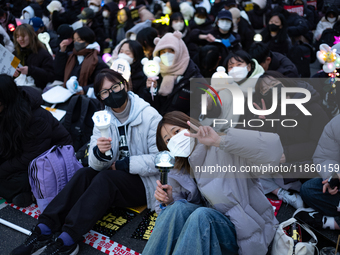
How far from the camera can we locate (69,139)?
3459mm

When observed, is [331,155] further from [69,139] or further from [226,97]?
[69,139]

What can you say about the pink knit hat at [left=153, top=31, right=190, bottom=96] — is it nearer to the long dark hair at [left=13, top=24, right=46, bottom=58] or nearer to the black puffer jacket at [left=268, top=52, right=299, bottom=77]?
the black puffer jacket at [left=268, top=52, right=299, bottom=77]

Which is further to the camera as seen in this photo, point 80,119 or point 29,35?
point 29,35

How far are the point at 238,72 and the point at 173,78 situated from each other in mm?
830

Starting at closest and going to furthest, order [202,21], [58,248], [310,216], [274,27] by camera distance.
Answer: [58,248] → [310,216] → [274,27] → [202,21]

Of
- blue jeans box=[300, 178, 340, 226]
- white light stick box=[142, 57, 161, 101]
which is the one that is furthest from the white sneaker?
white light stick box=[142, 57, 161, 101]

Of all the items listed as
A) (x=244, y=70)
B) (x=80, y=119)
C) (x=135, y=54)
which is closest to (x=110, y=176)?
(x=80, y=119)

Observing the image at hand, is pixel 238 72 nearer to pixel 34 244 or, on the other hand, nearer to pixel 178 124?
pixel 178 124

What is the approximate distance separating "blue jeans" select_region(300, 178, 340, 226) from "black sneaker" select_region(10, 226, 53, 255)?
2.24 meters

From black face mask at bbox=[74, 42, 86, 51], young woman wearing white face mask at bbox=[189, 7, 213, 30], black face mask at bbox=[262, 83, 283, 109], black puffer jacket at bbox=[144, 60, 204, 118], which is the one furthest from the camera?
young woman wearing white face mask at bbox=[189, 7, 213, 30]

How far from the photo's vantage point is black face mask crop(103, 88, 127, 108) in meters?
2.91

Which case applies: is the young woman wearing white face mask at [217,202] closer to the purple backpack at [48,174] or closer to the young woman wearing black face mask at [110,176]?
the young woman wearing black face mask at [110,176]

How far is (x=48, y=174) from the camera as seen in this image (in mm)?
2979

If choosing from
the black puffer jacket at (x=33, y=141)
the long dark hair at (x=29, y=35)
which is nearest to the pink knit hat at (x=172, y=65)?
the black puffer jacket at (x=33, y=141)
